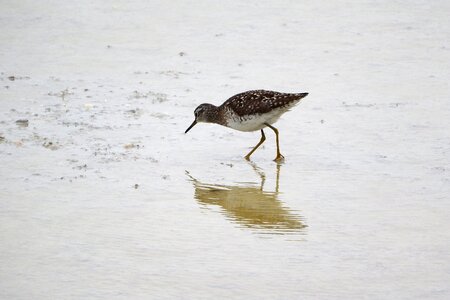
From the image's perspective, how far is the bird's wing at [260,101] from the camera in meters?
9.55

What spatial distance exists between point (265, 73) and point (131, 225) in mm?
5379

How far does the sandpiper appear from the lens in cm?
956

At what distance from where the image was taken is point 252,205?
7.67m

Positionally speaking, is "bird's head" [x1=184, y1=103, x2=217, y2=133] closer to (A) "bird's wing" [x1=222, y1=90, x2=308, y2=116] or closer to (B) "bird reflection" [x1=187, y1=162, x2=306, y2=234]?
(A) "bird's wing" [x1=222, y1=90, x2=308, y2=116]

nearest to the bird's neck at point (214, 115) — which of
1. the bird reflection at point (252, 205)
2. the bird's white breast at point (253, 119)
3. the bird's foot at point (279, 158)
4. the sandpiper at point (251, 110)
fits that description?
the sandpiper at point (251, 110)

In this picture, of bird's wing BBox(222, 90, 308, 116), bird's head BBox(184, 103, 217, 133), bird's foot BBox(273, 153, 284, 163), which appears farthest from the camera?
bird's head BBox(184, 103, 217, 133)

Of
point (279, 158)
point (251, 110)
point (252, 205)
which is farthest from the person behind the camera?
point (251, 110)

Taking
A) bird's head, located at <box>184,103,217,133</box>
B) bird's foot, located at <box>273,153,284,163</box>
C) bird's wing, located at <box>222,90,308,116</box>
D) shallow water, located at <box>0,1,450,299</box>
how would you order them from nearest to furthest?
shallow water, located at <box>0,1,450,299</box>, bird's foot, located at <box>273,153,284,163</box>, bird's wing, located at <box>222,90,308,116</box>, bird's head, located at <box>184,103,217,133</box>

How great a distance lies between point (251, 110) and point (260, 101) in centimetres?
17

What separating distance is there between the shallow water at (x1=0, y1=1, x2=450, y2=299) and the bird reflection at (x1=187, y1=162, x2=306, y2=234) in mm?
28

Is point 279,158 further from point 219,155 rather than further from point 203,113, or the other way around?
point 203,113

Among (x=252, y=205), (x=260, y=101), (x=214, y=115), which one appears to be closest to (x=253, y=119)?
(x=260, y=101)

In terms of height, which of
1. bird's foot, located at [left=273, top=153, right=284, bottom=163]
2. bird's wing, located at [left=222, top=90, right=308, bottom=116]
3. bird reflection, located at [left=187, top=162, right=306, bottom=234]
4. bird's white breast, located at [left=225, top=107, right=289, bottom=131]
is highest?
bird's wing, located at [left=222, top=90, right=308, bottom=116]

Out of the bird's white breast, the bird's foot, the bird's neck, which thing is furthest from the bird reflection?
the bird's neck
